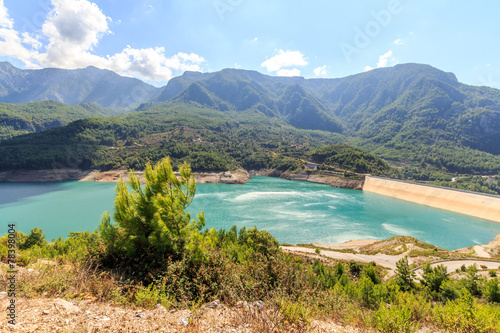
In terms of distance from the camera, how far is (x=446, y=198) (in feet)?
149

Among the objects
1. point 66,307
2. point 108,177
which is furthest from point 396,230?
point 108,177

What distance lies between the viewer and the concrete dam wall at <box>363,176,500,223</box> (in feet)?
129

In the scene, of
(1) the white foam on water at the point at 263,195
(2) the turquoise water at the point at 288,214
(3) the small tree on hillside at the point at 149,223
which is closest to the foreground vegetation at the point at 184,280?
(3) the small tree on hillside at the point at 149,223

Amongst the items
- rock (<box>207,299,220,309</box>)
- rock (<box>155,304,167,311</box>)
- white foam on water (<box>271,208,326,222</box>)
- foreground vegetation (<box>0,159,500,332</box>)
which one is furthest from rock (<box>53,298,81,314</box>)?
white foam on water (<box>271,208,326,222</box>)

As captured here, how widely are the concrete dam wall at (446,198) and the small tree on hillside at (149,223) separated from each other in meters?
54.8

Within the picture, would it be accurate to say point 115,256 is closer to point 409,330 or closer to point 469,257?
point 409,330

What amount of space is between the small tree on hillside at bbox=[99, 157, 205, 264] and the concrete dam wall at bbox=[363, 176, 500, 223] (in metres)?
54.8

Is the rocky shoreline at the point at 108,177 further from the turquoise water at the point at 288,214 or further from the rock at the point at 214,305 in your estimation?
the rock at the point at 214,305

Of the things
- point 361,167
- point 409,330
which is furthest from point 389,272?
point 361,167

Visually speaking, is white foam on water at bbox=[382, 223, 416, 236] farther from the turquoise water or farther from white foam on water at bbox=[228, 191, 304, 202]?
white foam on water at bbox=[228, 191, 304, 202]

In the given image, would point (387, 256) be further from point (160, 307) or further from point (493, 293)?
point (160, 307)

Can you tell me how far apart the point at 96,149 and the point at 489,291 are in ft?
320

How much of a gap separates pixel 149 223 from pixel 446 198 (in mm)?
59592

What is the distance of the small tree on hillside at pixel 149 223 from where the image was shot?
6688 millimetres
